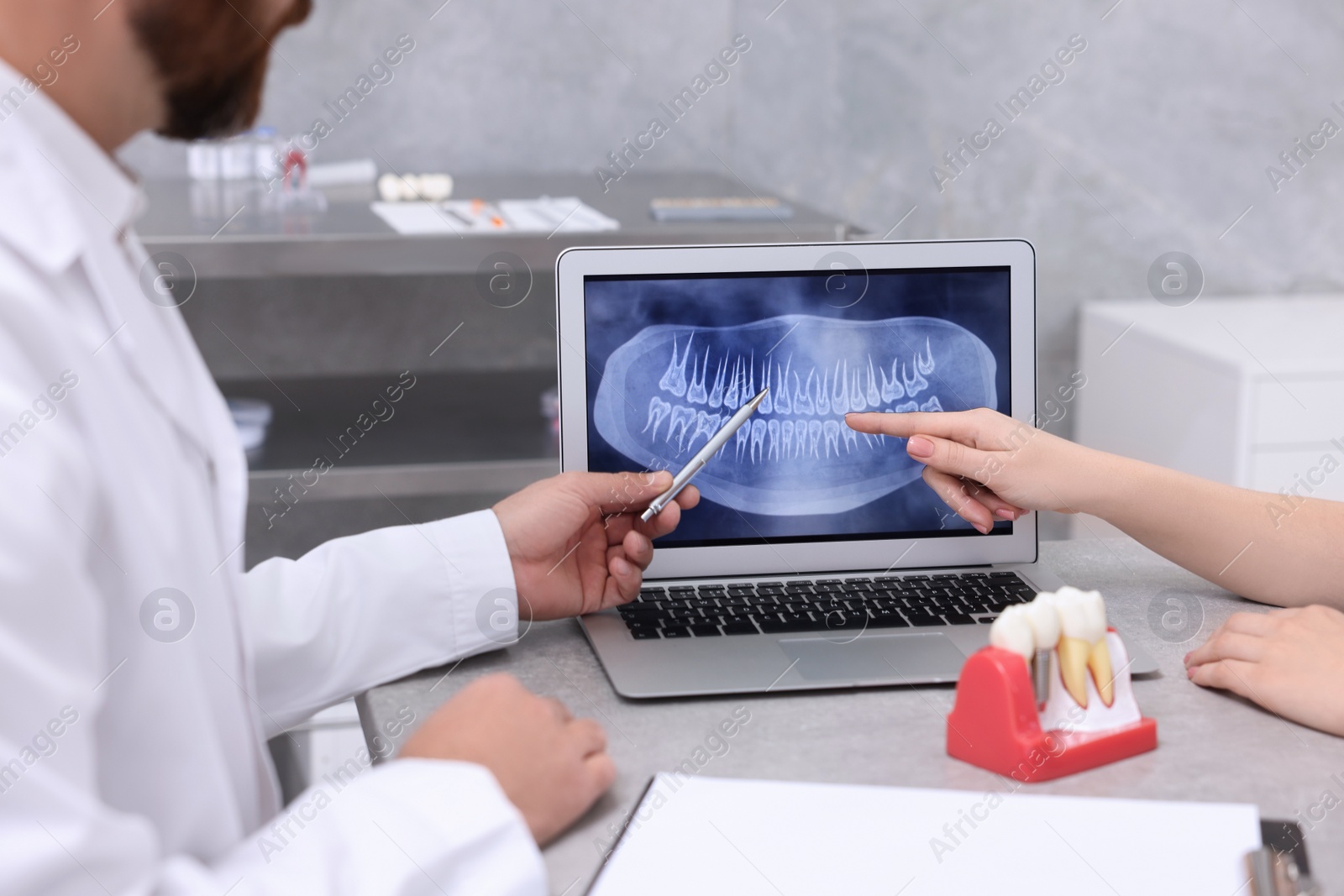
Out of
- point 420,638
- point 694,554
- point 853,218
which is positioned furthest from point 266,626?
point 853,218

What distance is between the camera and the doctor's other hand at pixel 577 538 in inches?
39.3

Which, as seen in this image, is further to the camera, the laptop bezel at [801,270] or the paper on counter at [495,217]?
the paper on counter at [495,217]

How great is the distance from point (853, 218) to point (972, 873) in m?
2.21

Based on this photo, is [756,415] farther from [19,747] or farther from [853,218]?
[853,218]

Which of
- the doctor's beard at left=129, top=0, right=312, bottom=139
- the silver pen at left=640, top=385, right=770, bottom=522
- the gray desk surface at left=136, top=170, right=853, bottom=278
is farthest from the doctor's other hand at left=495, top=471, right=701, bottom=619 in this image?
the gray desk surface at left=136, top=170, right=853, bottom=278

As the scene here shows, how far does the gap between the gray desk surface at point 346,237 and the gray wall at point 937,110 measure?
0.42m

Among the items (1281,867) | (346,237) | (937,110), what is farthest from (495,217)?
(1281,867)

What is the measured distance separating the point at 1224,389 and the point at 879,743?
1.63 metres

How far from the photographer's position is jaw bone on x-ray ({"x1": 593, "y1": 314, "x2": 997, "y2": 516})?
105 cm

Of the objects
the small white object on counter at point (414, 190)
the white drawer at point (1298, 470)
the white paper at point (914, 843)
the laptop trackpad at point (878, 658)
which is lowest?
the white drawer at point (1298, 470)

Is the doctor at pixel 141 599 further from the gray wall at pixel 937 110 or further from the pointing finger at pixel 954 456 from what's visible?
the gray wall at pixel 937 110

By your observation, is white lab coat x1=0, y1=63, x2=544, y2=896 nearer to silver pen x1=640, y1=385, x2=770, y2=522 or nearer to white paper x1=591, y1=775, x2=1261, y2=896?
white paper x1=591, y1=775, x2=1261, y2=896

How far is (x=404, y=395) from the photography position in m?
2.49

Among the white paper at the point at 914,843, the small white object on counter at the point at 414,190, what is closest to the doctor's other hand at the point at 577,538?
the white paper at the point at 914,843
